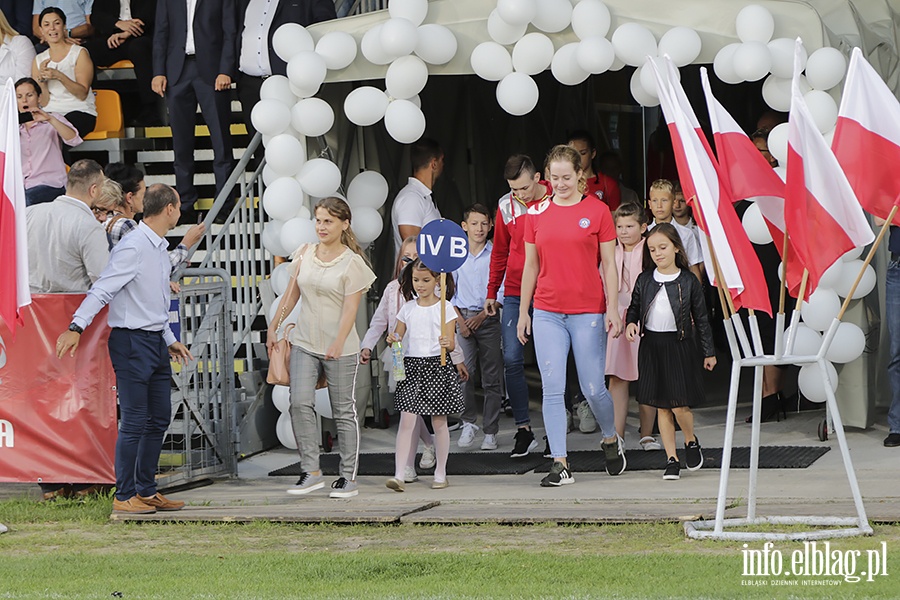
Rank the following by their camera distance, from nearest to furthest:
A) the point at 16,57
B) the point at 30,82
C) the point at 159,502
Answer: the point at 159,502 < the point at 30,82 < the point at 16,57

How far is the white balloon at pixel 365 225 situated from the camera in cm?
1006

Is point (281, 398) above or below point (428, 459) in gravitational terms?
above

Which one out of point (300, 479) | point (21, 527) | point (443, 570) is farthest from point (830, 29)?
point (21, 527)

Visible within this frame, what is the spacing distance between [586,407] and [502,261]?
1.53 meters

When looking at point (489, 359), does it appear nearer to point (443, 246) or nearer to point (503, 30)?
point (443, 246)

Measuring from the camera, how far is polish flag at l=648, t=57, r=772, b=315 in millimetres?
6465

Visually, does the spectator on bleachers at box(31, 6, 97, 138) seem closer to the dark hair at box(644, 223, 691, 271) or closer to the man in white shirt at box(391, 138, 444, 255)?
the man in white shirt at box(391, 138, 444, 255)

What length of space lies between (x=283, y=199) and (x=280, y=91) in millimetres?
740

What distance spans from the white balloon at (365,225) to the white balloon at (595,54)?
1.89 m

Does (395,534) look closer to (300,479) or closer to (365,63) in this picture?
(300,479)

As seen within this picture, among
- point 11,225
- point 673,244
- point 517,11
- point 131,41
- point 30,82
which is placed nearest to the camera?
point 11,225

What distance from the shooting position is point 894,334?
9.16 meters

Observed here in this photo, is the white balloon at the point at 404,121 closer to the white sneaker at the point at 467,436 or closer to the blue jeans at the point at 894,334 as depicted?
the white sneaker at the point at 467,436

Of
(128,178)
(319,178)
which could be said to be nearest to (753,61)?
(319,178)
